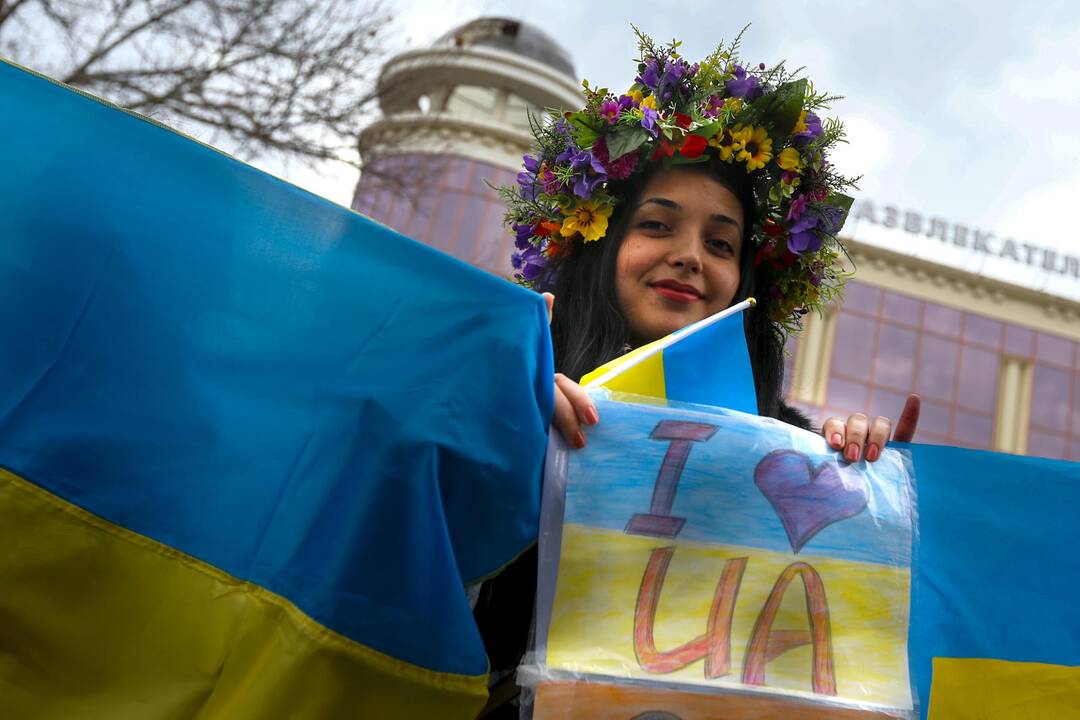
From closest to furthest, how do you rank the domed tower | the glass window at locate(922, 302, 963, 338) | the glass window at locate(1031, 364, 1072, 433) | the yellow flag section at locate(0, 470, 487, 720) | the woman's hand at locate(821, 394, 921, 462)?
the yellow flag section at locate(0, 470, 487, 720) < the woman's hand at locate(821, 394, 921, 462) < the domed tower < the glass window at locate(922, 302, 963, 338) < the glass window at locate(1031, 364, 1072, 433)

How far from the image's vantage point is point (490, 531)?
1710 mm

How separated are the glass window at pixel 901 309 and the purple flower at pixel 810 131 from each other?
26191 mm

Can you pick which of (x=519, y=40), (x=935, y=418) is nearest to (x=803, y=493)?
(x=935, y=418)

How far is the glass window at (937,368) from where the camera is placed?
27.4 m

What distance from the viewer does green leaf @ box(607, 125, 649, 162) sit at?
280 centimetres

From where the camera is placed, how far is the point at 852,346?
2731 cm

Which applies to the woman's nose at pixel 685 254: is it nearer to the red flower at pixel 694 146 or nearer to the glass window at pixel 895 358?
the red flower at pixel 694 146

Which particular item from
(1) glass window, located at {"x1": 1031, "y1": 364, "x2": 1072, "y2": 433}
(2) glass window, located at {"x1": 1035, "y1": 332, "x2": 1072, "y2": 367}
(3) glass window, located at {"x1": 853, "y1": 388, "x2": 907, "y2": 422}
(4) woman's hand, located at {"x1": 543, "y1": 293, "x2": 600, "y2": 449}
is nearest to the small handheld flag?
(4) woman's hand, located at {"x1": 543, "y1": 293, "x2": 600, "y2": 449}

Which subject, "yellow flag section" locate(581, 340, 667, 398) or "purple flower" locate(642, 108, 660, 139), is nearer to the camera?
"yellow flag section" locate(581, 340, 667, 398)

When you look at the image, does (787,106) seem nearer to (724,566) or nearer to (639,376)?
(639,376)

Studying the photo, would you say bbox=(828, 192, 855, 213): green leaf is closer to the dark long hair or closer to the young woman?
the young woman

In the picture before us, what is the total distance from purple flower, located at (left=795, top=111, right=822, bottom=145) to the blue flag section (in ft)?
3.96

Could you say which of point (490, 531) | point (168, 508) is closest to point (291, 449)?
point (168, 508)

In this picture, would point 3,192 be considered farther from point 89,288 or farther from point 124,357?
point 124,357
